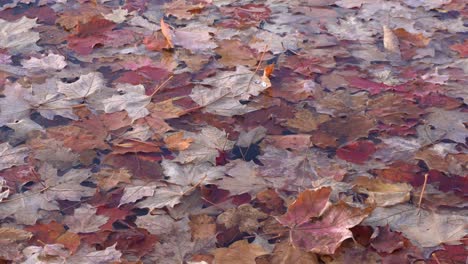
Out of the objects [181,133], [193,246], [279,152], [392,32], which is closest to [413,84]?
[392,32]

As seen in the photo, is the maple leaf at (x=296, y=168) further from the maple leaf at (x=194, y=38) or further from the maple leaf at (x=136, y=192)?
the maple leaf at (x=194, y=38)

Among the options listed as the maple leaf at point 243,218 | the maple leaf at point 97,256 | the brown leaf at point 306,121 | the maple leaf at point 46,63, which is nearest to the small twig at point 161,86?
the maple leaf at point 46,63

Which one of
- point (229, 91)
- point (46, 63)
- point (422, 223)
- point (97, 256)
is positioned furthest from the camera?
point (46, 63)

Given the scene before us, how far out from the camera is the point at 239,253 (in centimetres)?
189

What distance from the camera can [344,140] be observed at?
2428 mm

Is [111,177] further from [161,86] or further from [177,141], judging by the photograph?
[161,86]

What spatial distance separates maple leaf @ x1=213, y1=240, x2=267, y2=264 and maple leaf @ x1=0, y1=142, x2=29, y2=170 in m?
Answer: 0.84

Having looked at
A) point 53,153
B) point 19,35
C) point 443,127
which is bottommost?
point 443,127

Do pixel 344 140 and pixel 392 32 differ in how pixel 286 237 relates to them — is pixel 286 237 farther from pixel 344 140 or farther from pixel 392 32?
pixel 392 32

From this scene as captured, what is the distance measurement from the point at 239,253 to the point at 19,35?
1.83m

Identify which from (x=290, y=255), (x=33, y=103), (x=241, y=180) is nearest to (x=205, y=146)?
(x=241, y=180)

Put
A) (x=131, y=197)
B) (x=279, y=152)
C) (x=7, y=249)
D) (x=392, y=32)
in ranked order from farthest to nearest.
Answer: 1. (x=392, y=32)
2. (x=279, y=152)
3. (x=131, y=197)
4. (x=7, y=249)

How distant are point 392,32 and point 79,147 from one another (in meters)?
1.69

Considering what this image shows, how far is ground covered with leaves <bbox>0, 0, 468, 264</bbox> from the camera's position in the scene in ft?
6.31
